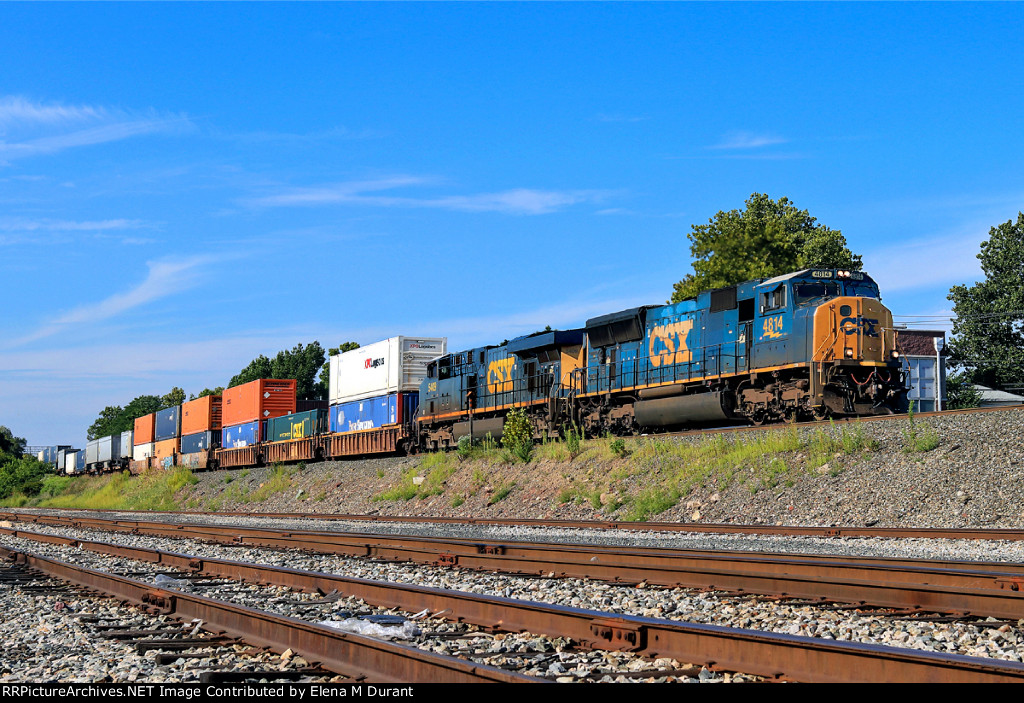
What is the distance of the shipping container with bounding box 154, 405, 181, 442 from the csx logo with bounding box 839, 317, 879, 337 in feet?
139

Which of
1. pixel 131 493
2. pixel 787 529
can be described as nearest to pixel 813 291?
pixel 787 529

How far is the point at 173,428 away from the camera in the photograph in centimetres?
5328

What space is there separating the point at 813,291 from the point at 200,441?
3729 centimetres

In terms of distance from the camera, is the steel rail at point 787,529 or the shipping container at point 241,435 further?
the shipping container at point 241,435

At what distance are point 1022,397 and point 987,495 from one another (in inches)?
1781

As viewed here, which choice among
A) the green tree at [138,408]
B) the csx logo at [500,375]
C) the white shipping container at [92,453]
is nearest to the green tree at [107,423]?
the green tree at [138,408]

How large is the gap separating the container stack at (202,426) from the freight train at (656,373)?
11030 millimetres

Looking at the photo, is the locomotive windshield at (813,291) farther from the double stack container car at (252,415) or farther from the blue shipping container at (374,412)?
the double stack container car at (252,415)

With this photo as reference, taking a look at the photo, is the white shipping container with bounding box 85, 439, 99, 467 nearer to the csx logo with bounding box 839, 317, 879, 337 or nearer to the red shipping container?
the red shipping container

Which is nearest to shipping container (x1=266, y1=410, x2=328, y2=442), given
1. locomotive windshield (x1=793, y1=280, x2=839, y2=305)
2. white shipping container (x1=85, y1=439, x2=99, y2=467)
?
locomotive windshield (x1=793, y1=280, x2=839, y2=305)

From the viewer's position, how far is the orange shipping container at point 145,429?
57.1m

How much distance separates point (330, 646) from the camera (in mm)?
5855

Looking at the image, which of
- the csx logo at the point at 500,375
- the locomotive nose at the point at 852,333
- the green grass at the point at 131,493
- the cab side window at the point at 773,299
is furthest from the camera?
the green grass at the point at 131,493

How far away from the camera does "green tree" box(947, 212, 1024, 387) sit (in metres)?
53.6
